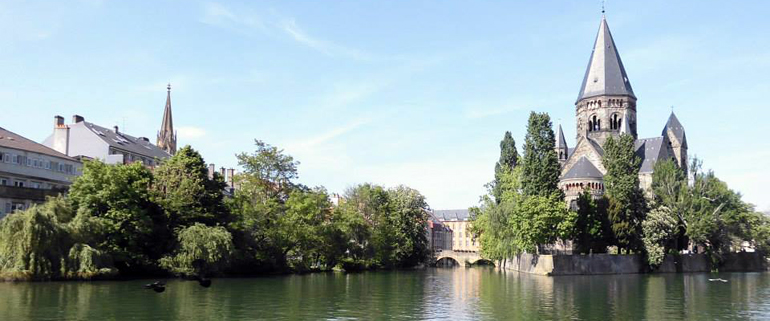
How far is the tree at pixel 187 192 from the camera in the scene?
67.2m

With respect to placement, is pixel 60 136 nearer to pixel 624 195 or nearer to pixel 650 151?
pixel 624 195

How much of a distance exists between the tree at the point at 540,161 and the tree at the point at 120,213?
4451 centimetres

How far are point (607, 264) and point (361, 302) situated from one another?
53.0 metres

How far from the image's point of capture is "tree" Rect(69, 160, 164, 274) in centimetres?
6041

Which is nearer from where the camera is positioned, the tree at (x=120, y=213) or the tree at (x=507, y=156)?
the tree at (x=120, y=213)

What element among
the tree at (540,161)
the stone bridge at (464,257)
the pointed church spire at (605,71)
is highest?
the pointed church spire at (605,71)

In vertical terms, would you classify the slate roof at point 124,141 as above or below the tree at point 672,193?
above

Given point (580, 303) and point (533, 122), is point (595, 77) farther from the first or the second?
point (580, 303)

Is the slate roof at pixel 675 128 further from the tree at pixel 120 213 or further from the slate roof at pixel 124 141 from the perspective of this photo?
the tree at pixel 120 213

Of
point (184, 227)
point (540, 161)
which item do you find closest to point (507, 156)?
point (540, 161)

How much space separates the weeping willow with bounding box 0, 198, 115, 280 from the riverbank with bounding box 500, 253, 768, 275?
51970 mm

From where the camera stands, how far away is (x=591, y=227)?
87.2m

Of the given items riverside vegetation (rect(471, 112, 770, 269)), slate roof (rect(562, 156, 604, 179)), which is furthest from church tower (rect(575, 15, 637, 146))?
riverside vegetation (rect(471, 112, 770, 269))

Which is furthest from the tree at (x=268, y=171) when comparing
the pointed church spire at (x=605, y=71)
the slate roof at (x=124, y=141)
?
the pointed church spire at (x=605, y=71)
